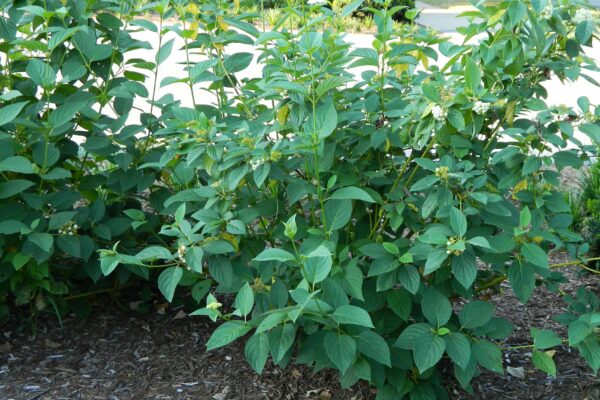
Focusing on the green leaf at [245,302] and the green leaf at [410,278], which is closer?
the green leaf at [245,302]

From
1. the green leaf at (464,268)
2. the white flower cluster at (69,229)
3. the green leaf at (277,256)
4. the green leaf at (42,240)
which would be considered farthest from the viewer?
the white flower cluster at (69,229)

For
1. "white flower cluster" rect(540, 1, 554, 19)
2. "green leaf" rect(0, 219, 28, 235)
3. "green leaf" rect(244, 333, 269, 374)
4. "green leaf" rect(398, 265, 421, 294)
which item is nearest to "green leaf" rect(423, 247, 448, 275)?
"green leaf" rect(398, 265, 421, 294)

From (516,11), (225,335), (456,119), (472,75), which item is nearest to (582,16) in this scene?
(516,11)

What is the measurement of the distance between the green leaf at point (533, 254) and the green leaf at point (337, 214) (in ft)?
1.75

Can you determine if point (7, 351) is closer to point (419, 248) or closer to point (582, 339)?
point (419, 248)

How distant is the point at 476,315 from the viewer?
94.0 inches

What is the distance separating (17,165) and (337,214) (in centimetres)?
105

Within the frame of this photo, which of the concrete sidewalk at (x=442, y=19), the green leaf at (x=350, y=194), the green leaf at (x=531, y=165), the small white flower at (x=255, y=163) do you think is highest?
the small white flower at (x=255, y=163)

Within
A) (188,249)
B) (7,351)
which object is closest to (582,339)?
(188,249)

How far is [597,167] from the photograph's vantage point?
4207 millimetres

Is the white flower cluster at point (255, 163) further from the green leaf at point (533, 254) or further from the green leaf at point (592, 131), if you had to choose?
the green leaf at point (592, 131)

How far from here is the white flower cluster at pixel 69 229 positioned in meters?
2.70

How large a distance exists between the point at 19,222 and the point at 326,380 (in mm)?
1254

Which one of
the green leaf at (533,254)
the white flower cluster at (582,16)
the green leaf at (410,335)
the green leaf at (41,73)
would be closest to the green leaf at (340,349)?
the green leaf at (410,335)
